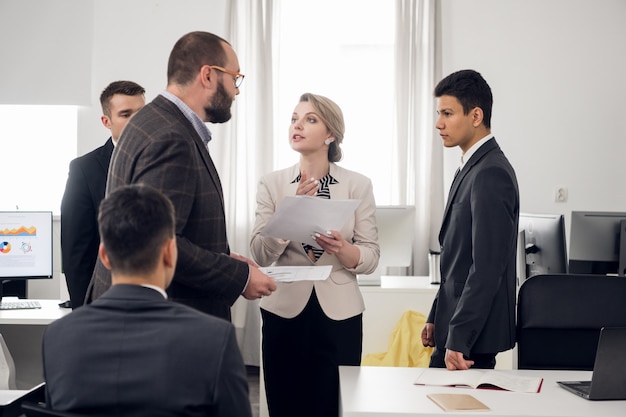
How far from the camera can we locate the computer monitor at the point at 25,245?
3.71 m

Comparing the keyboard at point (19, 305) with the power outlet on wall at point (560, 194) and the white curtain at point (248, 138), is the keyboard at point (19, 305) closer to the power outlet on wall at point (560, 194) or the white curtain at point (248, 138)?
the white curtain at point (248, 138)

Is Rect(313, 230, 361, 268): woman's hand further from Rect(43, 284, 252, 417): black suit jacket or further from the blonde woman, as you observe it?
Rect(43, 284, 252, 417): black suit jacket

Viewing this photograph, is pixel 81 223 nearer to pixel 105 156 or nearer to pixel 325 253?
pixel 105 156

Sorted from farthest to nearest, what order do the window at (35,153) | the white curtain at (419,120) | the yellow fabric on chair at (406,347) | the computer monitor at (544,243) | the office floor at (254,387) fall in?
the window at (35,153), the white curtain at (419,120), the office floor at (254,387), the yellow fabric on chair at (406,347), the computer monitor at (544,243)

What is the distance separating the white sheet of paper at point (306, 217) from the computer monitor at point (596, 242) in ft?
5.81

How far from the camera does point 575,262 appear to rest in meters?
3.66

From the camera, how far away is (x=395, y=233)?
13.9 feet

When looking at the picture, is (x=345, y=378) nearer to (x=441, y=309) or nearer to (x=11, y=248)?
(x=441, y=309)

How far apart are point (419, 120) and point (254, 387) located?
2.34 metres

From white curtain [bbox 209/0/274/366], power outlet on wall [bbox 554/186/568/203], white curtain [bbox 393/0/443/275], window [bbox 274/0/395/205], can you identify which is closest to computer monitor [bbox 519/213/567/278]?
white curtain [bbox 393/0/443/275]

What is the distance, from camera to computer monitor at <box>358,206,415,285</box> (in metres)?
4.18

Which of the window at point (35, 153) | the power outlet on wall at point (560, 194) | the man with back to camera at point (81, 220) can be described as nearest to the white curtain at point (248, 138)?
the window at point (35, 153)

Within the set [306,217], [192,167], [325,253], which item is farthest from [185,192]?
[325,253]

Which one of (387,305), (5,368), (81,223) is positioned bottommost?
(5,368)
